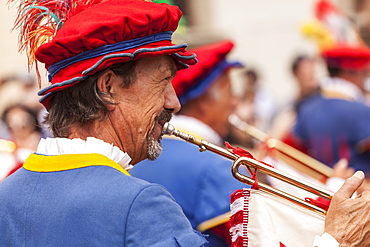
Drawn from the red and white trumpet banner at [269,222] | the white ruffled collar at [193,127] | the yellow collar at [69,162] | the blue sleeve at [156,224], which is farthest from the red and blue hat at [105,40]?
the white ruffled collar at [193,127]

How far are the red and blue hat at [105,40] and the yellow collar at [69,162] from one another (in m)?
0.23

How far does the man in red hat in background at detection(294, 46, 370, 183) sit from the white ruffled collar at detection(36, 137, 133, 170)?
3268 mm

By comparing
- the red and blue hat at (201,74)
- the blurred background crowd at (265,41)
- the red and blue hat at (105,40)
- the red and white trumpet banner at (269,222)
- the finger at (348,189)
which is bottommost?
the blurred background crowd at (265,41)

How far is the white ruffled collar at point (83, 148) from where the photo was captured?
1.99 meters

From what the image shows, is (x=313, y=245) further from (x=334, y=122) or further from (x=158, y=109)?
(x=334, y=122)

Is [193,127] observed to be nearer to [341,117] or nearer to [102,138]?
[102,138]

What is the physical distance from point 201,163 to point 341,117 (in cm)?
240

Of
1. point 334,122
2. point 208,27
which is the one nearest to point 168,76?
point 334,122

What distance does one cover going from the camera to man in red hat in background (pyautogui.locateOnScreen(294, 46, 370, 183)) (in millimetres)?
5027

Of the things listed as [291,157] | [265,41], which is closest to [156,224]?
[291,157]

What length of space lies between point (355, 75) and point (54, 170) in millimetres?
4273

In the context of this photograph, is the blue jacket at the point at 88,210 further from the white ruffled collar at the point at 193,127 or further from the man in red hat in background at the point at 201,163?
the white ruffled collar at the point at 193,127

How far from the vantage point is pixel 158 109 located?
84.9 inches

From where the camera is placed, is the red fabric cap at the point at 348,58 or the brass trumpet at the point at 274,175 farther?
the red fabric cap at the point at 348,58
